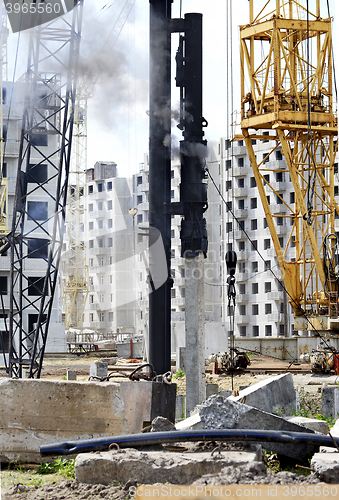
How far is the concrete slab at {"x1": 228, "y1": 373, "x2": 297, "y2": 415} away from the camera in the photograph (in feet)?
32.0

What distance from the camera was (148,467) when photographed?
6.69 m

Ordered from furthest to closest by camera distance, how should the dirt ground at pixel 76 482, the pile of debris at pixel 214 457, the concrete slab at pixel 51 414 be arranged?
the concrete slab at pixel 51 414 → the pile of debris at pixel 214 457 → the dirt ground at pixel 76 482

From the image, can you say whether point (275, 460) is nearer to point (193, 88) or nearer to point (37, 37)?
point (193, 88)

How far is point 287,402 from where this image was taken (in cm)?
1120

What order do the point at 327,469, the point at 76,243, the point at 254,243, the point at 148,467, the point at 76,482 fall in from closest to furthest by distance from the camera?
the point at 327,469 < the point at 148,467 < the point at 76,482 < the point at 254,243 < the point at 76,243

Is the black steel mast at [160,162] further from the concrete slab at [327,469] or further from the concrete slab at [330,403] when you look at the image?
the concrete slab at [327,469]

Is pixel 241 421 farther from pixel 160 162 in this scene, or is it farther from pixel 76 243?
pixel 76 243

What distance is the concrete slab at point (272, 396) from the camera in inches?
383

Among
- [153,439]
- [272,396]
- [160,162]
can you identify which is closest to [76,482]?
[153,439]

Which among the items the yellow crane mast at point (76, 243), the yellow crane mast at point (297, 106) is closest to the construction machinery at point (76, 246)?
the yellow crane mast at point (76, 243)

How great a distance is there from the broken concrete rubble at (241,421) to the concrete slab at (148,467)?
91 centimetres

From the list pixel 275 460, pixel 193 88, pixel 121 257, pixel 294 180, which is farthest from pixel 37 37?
pixel 121 257

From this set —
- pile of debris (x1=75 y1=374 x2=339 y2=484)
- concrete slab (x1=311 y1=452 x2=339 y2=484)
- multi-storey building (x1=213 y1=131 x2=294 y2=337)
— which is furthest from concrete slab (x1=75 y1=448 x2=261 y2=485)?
multi-storey building (x1=213 y1=131 x2=294 y2=337)

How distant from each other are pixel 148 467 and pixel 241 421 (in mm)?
1708
